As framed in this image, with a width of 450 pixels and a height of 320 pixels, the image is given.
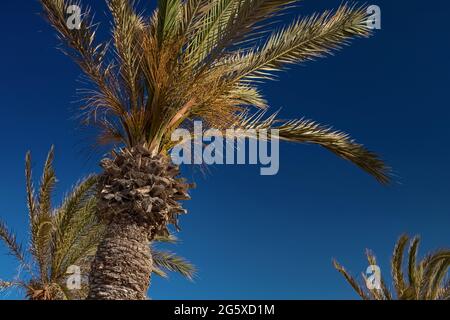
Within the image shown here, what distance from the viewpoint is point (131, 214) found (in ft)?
23.0

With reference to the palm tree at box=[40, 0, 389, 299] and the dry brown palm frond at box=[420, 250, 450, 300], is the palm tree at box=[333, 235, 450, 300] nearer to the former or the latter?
the dry brown palm frond at box=[420, 250, 450, 300]

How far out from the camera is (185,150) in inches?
334

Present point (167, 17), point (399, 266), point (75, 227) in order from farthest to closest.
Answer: point (399, 266)
point (75, 227)
point (167, 17)

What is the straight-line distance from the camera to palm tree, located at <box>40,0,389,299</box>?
710 cm

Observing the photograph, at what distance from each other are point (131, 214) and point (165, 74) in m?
2.08

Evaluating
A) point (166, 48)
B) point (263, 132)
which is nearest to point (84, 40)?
point (166, 48)

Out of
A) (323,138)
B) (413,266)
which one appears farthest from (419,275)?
(323,138)

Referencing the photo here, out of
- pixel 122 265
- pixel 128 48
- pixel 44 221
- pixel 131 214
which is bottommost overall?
pixel 122 265

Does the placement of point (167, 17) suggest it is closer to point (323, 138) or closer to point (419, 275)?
point (323, 138)

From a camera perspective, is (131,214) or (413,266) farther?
(413,266)

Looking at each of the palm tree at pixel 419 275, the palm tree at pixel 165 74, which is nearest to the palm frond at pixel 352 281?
the palm tree at pixel 419 275
